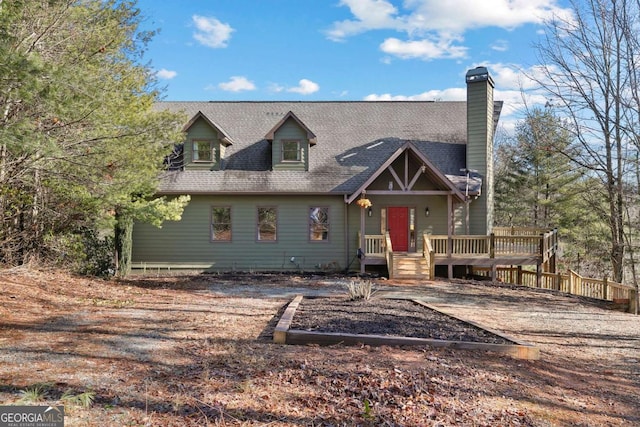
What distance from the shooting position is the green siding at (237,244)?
1806 centimetres

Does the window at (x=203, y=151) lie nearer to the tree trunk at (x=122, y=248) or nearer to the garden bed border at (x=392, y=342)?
the tree trunk at (x=122, y=248)

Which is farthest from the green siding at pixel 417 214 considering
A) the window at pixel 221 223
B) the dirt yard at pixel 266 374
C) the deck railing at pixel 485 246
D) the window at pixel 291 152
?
the dirt yard at pixel 266 374

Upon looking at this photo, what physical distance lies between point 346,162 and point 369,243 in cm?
373

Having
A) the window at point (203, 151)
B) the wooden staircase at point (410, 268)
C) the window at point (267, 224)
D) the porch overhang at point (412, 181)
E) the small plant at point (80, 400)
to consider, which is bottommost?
the small plant at point (80, 400)

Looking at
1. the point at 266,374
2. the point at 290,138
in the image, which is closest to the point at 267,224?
the point at 290,138

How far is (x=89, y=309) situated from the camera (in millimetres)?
8641

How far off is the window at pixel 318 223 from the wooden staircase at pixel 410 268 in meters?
3.12

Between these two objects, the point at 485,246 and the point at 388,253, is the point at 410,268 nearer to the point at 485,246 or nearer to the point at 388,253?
the point at 388,253

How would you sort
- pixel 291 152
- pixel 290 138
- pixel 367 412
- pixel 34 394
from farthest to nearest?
1. pixel 291 152
2. pixel 290 138
3. pixel 367 412
4. pixel 34 394

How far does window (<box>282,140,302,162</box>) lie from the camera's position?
18656 mm

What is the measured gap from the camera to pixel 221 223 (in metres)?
18.2

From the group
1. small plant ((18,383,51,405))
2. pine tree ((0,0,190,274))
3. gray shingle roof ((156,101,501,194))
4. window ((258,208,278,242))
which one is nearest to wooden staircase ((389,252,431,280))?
gray shingle roof ((156,101,501,194))

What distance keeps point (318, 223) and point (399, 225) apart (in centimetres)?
314

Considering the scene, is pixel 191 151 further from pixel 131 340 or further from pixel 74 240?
pixel 131 340
